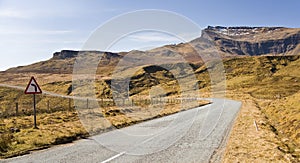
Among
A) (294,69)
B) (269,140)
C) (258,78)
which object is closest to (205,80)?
(258,78)

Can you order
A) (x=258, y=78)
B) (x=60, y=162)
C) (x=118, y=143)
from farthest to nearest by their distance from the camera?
(x=258, y=78), (x=118, y=143), (x=60, y=162)

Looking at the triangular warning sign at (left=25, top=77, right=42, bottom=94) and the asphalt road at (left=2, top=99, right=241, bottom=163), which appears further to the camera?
the triangular warning sign at (left=25, top=77, right=42, bottom=94)

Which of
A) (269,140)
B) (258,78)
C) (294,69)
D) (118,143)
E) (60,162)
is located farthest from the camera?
(294,69)

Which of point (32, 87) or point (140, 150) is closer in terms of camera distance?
point (140, 150)

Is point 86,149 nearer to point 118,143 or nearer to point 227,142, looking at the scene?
point 118,143

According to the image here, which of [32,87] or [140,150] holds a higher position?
[32,87]

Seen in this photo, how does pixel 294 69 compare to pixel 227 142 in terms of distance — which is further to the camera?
pixel 294 69

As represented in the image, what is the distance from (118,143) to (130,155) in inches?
120

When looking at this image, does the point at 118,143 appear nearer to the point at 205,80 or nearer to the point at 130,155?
the point at 130,155

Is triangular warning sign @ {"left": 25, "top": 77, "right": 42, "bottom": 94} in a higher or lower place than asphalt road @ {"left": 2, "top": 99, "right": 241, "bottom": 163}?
higher

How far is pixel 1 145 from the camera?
13.9 meters

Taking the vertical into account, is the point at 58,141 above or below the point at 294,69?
below

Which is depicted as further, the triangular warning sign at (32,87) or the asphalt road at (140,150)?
the triangular warning sign at (32,87)

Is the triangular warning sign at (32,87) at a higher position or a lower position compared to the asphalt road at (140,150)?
higher
